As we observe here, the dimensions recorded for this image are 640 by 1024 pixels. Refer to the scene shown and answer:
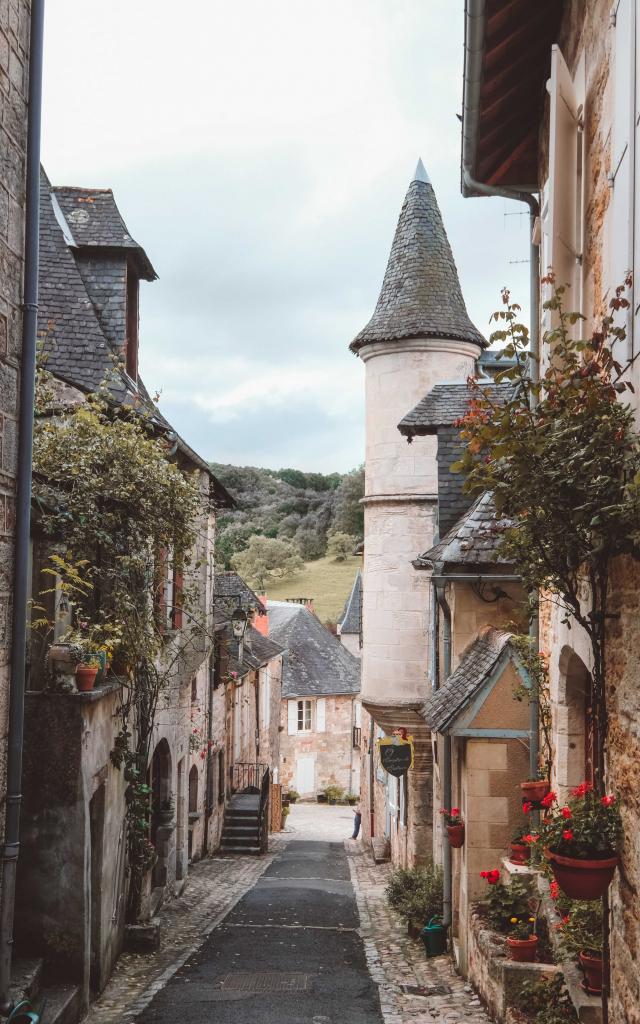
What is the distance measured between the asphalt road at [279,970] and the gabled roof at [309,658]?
858 inches

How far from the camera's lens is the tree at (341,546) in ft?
252

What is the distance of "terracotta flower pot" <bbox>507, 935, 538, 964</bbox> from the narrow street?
1679mm


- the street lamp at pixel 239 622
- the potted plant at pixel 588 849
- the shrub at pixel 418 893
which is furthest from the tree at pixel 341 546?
the potted plant at pixel 588 849

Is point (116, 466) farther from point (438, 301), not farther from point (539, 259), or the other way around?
point (438, 301)

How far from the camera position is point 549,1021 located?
524 centimetres

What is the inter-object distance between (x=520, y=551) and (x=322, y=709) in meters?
33.9

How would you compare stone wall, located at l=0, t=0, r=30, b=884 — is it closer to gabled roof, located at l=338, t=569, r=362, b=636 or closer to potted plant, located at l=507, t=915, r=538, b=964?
potted plant, located at l=507, t=915, r=538, b=964

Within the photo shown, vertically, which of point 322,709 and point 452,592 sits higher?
point 452,592

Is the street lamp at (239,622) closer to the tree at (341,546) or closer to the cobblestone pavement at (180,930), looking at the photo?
the cobblestone pavement at (180,930)

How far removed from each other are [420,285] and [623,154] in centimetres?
1126

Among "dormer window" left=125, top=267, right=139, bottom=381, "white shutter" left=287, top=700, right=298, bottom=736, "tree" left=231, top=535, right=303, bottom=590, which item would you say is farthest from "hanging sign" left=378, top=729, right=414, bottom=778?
"tree" left=231, top=535, right=303, bottom=590

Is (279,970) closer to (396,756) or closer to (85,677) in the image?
(85,677)

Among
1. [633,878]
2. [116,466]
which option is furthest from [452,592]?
[633,878]

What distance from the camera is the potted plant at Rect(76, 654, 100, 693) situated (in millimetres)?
7828
